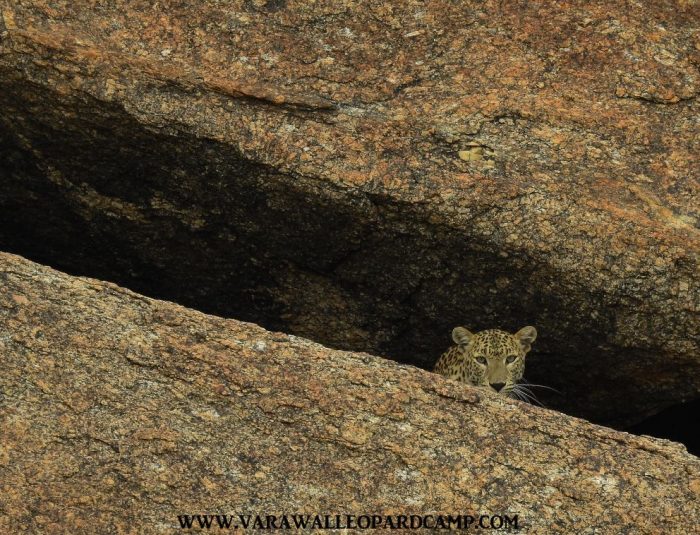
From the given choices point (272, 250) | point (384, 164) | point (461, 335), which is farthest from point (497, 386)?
point (384, 164)

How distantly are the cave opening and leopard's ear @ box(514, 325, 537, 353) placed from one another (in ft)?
0.26

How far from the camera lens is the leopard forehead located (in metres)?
12.1

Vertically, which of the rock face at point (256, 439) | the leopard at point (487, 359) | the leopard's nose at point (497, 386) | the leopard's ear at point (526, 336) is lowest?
the leopard's nose at point (497, 386)

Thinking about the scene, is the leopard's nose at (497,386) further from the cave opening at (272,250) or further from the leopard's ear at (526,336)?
the leopard's ear at (526,336)

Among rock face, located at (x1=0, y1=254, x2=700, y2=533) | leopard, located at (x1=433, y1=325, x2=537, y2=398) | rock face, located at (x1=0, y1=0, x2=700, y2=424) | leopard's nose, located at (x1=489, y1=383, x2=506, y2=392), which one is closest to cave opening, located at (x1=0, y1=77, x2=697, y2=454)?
rock face, located at (x1=0, y1=0, x2=700, y2=424)

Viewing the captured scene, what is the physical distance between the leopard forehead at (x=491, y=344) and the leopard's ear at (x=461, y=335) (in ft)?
0.23

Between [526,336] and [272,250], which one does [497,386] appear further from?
Result: [272,250]

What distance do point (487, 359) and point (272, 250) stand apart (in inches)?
91.8

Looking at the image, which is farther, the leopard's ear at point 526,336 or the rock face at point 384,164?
the leopard's ear at point 526,336

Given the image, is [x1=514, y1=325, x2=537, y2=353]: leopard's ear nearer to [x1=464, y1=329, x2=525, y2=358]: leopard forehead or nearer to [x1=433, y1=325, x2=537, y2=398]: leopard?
[x1=433, y1=325, x2=537, y2=398]: leopard

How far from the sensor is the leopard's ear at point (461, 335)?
11.8 metres

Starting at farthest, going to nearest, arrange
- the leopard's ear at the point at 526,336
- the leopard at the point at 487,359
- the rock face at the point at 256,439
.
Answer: the leopard at the point at 487,359 → the leopard's ear at the point at 526,336 → the rock face at the point at 256,439

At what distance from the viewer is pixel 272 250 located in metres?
11.3

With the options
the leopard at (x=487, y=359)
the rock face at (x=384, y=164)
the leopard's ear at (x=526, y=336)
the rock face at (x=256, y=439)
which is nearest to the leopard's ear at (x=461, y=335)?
the leopard at (x=487, y=359)
